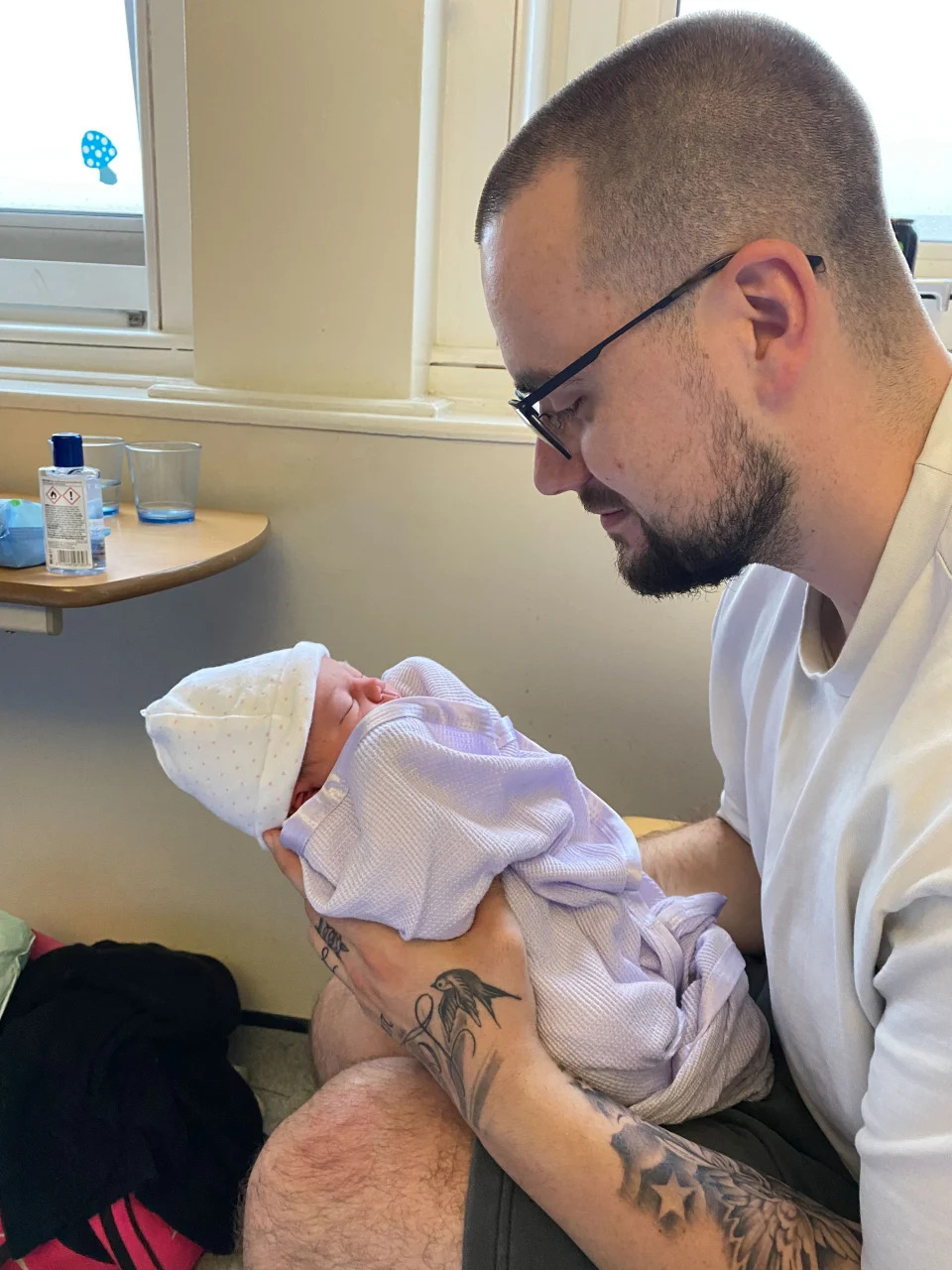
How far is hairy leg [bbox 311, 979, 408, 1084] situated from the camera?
120 centimetres

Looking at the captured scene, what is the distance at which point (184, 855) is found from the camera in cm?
171

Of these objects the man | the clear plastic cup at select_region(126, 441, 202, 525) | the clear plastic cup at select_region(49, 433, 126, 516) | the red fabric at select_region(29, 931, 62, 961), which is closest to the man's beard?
the man

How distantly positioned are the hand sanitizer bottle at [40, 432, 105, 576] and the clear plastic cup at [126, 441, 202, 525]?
0.88 feet

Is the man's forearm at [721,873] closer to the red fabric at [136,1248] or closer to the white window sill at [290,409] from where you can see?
the white window sill at [290,409]

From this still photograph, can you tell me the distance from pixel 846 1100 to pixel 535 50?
5.03 ft

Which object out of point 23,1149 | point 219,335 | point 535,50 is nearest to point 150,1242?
point 23,1149

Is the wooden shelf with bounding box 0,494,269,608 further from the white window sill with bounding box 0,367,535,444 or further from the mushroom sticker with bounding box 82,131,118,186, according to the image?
the mushroom sticker with bounding box 82,131,118,186

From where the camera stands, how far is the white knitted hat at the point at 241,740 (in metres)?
0.98

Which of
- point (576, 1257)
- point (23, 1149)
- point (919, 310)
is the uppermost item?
point (919, 310)

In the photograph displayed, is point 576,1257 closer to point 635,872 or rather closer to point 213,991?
point 635,872

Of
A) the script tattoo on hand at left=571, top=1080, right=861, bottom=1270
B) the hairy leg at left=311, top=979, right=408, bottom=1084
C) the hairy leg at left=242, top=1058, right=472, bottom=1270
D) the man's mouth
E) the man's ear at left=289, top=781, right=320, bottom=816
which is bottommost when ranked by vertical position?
the hairy leg at left=311, top=979, right=408, bottom=1084

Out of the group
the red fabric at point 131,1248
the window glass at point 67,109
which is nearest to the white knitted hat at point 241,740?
the red fabric at point 131,1248

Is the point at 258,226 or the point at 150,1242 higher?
the point at 258,226

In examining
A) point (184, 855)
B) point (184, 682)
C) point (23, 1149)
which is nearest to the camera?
point (184, 682)
